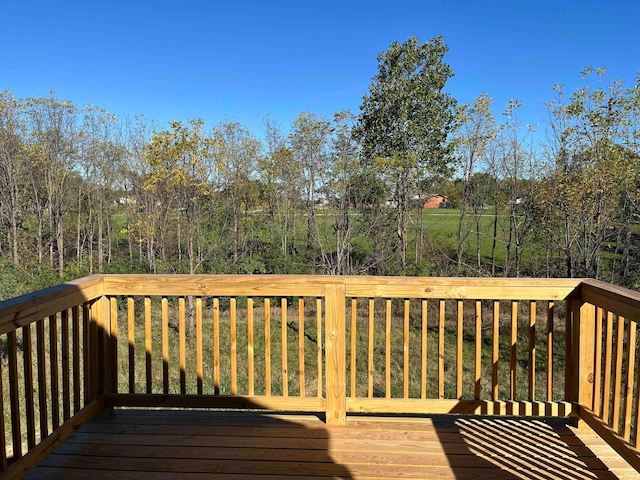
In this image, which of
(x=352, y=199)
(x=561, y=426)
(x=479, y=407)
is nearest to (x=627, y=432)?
(x=561, y=426)

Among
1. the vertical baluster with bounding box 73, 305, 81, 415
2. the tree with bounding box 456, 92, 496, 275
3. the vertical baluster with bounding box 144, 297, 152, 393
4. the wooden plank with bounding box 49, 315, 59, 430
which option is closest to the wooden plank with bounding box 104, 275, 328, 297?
the vertical baluster with bounding box 144, 297, 152, 393

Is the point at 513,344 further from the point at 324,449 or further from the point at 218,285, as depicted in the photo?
the point at 218,285

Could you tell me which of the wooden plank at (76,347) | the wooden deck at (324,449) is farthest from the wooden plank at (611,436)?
the wooden plank at (76,347)

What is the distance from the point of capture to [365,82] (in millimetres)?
11312

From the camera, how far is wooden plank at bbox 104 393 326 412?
2.56 meters

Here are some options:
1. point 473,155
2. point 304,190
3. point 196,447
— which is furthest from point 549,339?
point 473,155

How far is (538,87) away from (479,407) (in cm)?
902

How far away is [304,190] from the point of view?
10797mm

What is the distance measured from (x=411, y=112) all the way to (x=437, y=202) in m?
2.37

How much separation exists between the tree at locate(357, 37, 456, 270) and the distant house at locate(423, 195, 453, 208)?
54 centimetres

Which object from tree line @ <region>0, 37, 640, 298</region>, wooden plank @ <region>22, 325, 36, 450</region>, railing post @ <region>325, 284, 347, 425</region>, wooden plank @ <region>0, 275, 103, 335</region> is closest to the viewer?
wooden plank @ <region>0, 275, 103, 335</region>

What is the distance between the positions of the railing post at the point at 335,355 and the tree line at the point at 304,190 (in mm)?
7572

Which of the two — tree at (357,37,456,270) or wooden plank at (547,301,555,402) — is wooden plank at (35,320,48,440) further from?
tree at (357,37,456,270)

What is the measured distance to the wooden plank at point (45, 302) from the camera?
1738 millimetres
